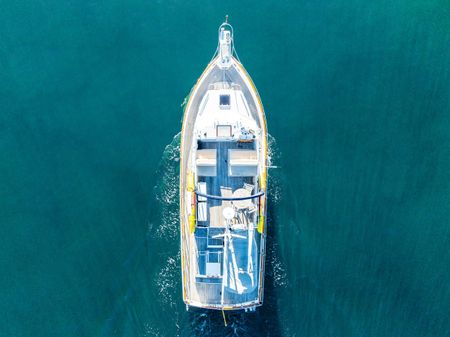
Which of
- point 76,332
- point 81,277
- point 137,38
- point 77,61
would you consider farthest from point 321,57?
point 76,332

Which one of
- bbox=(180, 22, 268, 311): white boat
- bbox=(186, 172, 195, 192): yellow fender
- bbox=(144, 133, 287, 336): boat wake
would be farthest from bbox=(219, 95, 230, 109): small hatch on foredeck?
bbox=(186, 172, 195, 192): yellow fender

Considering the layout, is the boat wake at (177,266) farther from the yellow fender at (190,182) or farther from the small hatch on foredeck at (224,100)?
the small hatch on foredeck at (224,100)

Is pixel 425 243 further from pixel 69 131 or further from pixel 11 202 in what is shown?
pixel 11 202

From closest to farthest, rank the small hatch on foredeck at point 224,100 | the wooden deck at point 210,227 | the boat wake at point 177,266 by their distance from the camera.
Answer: the wooden deck at point 210,227 → the small hatch on foredeck at point 224,100 → the boat wake at point 177,266

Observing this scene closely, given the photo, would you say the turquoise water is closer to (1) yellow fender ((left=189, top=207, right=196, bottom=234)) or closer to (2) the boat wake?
(2) the boat wake

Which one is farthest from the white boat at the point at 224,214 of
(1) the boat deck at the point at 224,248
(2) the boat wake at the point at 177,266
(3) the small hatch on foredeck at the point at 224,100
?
(2) the boat wake at the point at 177,266

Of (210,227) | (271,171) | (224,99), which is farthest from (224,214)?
(224,99)

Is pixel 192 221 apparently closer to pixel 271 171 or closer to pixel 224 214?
pixel 224 214

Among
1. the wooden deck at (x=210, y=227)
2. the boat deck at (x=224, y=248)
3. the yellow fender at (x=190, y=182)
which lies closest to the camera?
the boat deck at (x=224, y=248)
